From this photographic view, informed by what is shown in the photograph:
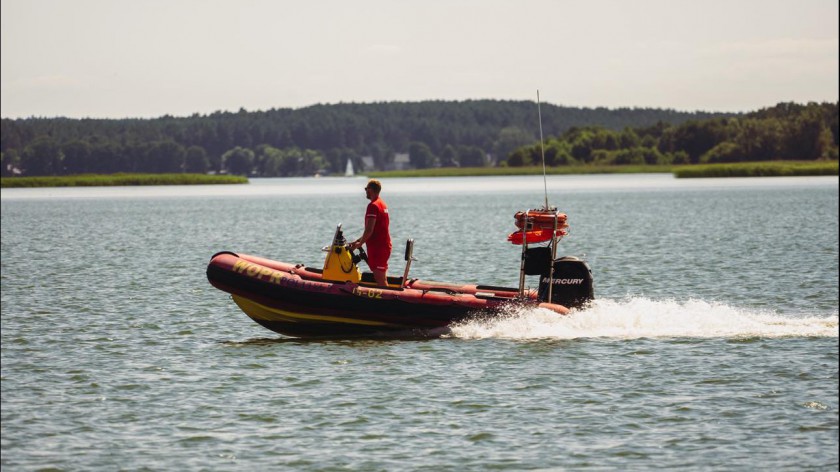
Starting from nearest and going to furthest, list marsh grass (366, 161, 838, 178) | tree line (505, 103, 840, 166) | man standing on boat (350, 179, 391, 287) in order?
man standing on boat (350, 179, 391, 287), marsh grass (366, 161, 838, 178), tree line (505, 103, 840, 166)

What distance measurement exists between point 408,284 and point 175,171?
546ft

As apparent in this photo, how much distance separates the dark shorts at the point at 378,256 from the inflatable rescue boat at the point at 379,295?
20cm

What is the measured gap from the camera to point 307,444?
10312 mm

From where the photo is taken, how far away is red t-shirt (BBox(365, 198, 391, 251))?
15086mm

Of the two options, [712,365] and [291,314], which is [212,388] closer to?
[291,314]

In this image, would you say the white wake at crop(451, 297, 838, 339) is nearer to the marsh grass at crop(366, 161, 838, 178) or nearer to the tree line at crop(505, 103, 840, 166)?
the marsh grass at crop(366, 161, 838, 178)

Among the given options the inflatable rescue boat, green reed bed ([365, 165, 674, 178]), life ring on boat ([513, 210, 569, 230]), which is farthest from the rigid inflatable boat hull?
green reed bed ([365, 165, 674, 178])

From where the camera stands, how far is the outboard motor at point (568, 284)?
1538cm

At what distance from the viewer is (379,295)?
1521 cm

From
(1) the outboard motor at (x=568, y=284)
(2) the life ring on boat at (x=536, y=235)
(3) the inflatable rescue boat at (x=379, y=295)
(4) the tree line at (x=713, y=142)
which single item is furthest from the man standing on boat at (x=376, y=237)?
(4) the tree line at (x=713, y=142)

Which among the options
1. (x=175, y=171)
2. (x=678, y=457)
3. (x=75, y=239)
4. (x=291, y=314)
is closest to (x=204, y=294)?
(x=291, y=314)

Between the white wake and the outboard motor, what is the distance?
0.20 meters

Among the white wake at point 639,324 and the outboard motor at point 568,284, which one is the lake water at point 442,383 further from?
the outboard motor at point 568,284

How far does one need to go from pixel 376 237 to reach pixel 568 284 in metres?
2.53
